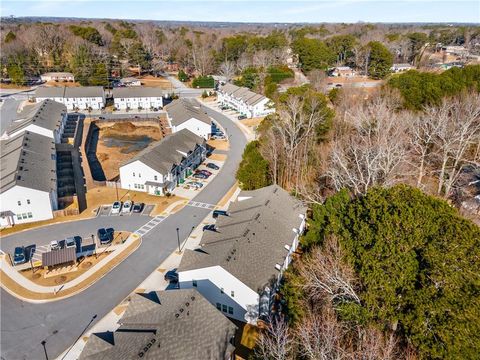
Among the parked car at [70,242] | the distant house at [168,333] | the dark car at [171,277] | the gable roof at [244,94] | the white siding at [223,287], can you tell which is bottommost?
the dark car at [171,277]

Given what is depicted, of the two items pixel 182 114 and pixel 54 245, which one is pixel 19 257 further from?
pixel 182 114

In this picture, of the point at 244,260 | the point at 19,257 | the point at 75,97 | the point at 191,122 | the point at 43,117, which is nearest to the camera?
the point at 244,260

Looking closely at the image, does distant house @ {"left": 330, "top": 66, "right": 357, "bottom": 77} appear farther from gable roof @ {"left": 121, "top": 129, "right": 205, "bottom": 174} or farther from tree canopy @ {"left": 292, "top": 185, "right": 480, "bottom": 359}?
tree canopy @ {"left": 292, "top": 185, "right": 480, "bottom": 359}

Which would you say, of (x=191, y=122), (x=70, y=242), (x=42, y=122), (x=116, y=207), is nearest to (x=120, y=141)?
(x=42, y=122)

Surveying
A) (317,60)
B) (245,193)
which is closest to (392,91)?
(245,193)

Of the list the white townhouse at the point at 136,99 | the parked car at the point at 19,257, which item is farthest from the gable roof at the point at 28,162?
the white townhouse at the point at 136,99

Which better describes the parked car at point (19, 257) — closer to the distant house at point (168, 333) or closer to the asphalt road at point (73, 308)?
the asphalt road at point (73, 308)
